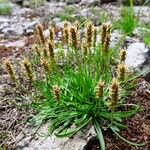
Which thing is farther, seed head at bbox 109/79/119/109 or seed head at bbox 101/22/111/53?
seed head at bbox 101/22/111/53

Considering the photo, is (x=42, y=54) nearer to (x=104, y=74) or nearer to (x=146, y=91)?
(x=104, y=74)

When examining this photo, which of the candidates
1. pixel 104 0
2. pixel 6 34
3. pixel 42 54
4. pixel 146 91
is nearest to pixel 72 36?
pixel 42 54

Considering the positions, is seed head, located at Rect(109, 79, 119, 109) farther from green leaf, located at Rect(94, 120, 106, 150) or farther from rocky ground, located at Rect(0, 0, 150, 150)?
rocky ground, located at Rect(0, 0, 150, 150)

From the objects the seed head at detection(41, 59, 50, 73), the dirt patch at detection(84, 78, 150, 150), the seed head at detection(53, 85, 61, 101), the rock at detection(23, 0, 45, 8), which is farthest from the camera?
the rock at detection(23, 0, 45, 8)

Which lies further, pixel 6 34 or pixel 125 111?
pixel 6 34

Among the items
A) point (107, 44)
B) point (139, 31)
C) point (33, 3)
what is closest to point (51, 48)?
point (107, 44)

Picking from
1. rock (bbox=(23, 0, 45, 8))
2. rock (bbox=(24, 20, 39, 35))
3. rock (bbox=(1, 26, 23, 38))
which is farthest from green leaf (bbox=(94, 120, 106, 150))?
rock (bbox=(23, 0, 45, 8))

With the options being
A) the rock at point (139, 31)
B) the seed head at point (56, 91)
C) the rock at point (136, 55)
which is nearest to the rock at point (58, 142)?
the seed head at point (56, 91)

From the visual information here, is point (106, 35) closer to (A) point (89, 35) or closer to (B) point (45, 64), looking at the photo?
(A) point (89, 35)

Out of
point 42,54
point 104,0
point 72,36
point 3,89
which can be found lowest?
point 104,0
